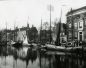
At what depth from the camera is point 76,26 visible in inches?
193

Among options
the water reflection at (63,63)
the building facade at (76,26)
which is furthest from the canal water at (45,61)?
the building facade at (76,26)

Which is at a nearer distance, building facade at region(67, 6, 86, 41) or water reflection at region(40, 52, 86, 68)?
water reflection at region(40, 52, 86, 68)

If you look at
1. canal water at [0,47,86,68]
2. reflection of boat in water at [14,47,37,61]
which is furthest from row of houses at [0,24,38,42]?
canal water at [0,47,86,68]

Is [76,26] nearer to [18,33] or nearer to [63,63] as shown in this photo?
[63,63]

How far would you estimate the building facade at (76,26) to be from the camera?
14.4ft

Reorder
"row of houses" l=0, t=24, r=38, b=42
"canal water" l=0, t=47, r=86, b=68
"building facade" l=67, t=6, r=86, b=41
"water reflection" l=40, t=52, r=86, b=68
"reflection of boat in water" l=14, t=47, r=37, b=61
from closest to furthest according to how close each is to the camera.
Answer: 1. "water reflection" l=40, t=52, r=86, b=68
2. "canal water" l=0, t=47, r=86, b=68
3. "building facade" l=67, t=6, r=86, b=41
4. "row of houses" l=0, t=24, r=38, b=42
5. "reflection of boat in water" l=14, t=47, r=37, b=61

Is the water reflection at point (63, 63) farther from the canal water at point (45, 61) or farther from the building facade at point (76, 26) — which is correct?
the building facade at point (76, 26)

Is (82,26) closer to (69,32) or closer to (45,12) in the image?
(69,32)

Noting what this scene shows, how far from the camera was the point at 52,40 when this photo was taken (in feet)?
20.5

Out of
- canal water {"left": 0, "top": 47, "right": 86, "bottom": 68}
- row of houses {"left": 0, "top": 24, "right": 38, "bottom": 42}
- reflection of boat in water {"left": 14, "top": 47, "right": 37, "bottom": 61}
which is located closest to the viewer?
canal water {"left": 0, "top": 47, "right": 86, "bottom": 68}

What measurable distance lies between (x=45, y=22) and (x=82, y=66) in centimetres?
175

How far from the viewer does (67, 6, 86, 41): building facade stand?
4.40 m

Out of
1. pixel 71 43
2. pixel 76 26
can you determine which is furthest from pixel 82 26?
pixel 71 43

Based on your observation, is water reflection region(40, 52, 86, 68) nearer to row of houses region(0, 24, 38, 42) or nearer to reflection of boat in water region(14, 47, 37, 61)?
reflection of boat in water region(14, 47, 37, 61)
